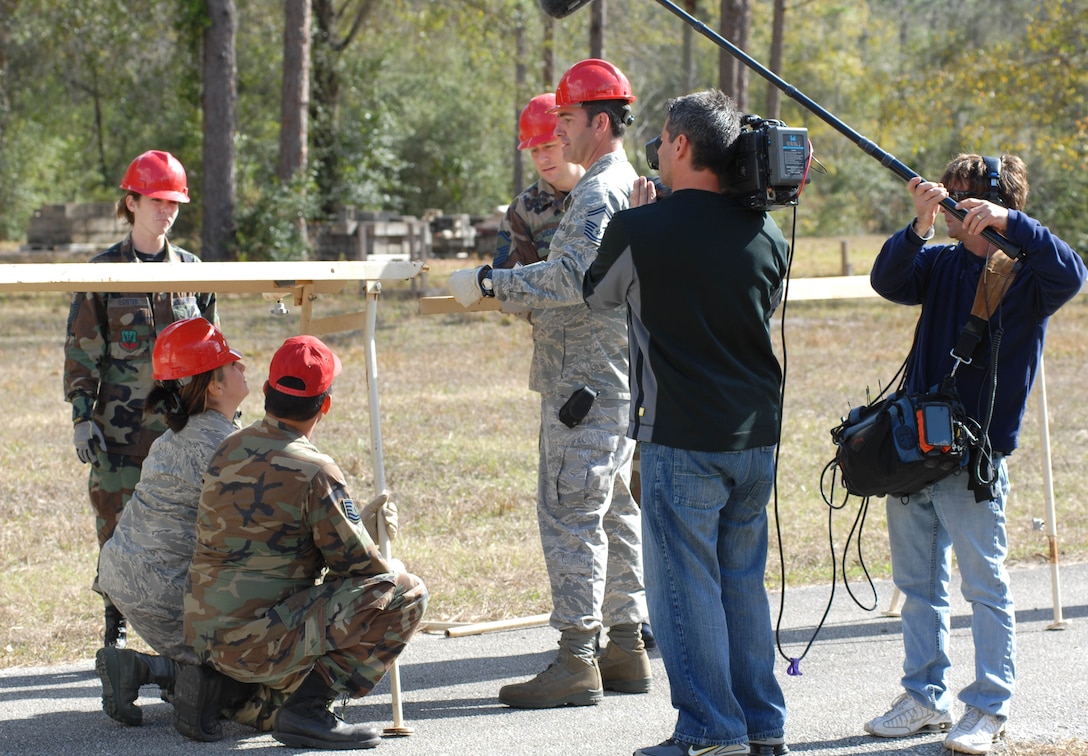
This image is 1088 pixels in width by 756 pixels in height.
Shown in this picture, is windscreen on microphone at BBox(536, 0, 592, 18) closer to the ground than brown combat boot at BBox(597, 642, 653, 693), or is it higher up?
higher up

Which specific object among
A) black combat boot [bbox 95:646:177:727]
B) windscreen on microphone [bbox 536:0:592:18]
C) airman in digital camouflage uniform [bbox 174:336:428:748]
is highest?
windscreen on microphone [bbox 536:0:592:18]

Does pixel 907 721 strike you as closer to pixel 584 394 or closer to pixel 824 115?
pixel 584 394

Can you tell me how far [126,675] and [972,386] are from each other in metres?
2.94

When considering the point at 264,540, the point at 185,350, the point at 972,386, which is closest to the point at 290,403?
the point at 264,540

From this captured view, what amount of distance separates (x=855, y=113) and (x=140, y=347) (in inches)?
Result: 1739

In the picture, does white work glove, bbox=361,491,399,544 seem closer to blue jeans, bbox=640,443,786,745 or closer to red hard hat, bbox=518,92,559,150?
blue jeans, bbox=640,443,786,745

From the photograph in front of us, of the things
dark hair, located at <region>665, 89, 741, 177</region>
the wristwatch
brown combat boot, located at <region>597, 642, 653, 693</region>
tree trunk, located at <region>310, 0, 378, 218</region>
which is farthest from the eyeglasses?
tree trunk, located at <region>310, 0, 378, 218</region>

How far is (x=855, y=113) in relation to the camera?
45.9 meters

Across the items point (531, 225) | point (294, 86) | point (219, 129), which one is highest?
point (294, 86)

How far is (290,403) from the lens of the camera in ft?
12.7

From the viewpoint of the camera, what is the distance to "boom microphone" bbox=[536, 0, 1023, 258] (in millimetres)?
3635

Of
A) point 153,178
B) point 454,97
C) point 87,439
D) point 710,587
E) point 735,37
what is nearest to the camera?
point 710,587

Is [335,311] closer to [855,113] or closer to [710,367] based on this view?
[710,367]

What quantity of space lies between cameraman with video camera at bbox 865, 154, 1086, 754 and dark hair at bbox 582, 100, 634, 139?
1042 millimetres
